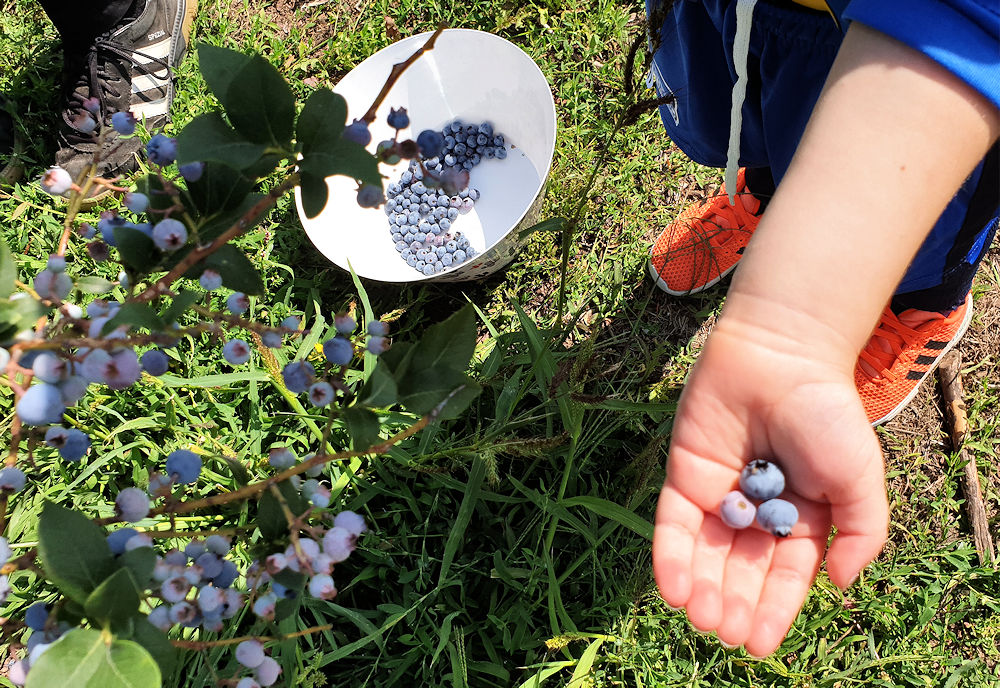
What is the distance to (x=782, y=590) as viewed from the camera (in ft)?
3.22

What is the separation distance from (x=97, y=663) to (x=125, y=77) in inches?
78.9

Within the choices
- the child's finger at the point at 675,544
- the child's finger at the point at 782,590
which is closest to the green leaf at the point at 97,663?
the child's finger at the point at 675,544

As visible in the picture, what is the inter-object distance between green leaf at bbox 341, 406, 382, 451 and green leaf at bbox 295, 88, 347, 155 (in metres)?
0.23

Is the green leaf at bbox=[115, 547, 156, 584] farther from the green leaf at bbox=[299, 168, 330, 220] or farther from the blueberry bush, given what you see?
the green leaf at bbox=[299, 168, 330, 220]

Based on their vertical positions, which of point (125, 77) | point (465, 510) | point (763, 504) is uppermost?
point (125, 77)

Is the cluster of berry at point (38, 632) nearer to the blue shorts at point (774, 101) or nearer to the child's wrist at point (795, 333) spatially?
the child's wrist at point (795, 333)

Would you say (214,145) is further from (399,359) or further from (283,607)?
(283,607)

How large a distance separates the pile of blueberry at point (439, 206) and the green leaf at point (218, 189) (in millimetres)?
1162

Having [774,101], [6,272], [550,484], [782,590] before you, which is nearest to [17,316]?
[6,272]

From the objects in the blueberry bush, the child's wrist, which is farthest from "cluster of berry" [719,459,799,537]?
the blueberry bush

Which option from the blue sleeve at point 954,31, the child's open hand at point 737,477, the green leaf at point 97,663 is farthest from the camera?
the child's open hand at point 737,477

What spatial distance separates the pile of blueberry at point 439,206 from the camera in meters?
1.86

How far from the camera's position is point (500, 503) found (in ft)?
5.13

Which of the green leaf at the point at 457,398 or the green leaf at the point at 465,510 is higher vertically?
the green leaf at the point at 457,398
